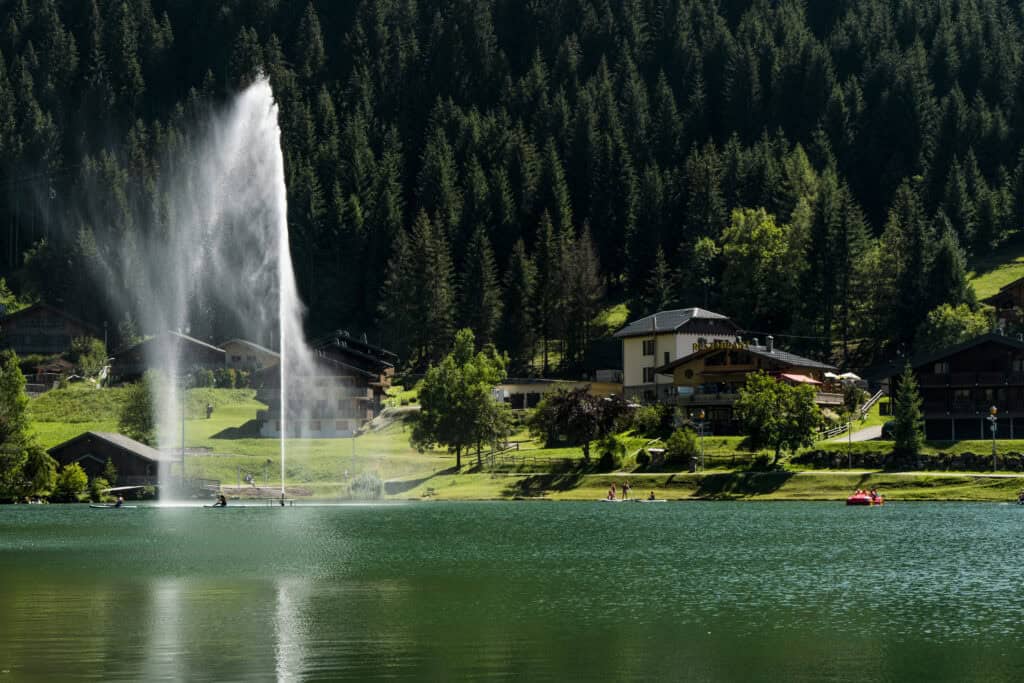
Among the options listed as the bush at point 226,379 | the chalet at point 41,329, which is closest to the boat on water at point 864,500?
the bush at point 226,379

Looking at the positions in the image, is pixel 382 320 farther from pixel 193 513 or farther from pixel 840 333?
pixel 193 513

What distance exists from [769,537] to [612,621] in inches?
1138

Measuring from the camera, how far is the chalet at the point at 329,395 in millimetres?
140625

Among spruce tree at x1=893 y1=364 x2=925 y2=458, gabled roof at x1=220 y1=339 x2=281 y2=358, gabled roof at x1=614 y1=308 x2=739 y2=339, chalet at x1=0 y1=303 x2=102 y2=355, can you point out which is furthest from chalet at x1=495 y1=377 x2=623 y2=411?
chalet at x1=0 y1=303 x2=102 y2=355

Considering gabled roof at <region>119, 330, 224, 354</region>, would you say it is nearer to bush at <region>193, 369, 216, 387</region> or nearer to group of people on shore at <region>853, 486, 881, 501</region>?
bush at <region>193, 369, 216, 387</region>

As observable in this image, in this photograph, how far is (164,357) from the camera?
561ft

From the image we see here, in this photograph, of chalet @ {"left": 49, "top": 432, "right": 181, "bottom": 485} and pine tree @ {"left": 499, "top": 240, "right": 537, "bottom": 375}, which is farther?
pine tree @ {"left": 499, "top": 240, "right": 537, "bottom": 375}

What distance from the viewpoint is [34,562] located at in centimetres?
6156

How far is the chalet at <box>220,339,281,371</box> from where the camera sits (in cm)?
17112

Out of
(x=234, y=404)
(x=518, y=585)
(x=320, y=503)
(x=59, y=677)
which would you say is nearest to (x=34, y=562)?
(x=518, y=585)

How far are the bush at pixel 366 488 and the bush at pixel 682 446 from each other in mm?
22615

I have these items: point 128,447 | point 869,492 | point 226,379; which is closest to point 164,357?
point 226,379

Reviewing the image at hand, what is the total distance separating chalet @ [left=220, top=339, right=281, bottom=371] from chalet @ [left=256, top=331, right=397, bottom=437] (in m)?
17.0

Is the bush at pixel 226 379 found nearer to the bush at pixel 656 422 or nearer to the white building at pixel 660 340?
the white building at pixel 660 340
